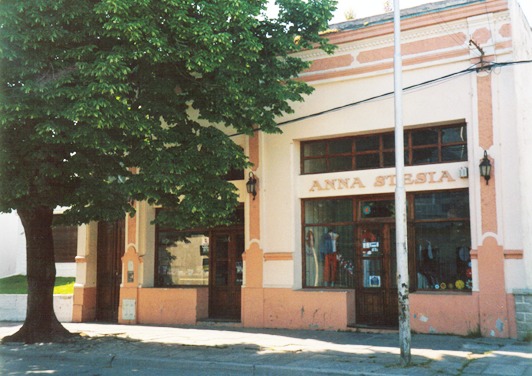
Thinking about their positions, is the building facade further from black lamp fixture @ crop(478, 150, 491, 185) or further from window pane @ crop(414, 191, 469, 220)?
black lamp fixture @ crop(478, 150, 491, 185)

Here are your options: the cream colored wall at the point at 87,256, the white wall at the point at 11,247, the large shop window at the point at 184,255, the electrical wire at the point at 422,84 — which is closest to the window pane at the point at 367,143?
the electrical wire at the point at 422,84

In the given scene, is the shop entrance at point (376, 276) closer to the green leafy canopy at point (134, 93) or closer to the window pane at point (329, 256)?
the window pane at point (329, 256)

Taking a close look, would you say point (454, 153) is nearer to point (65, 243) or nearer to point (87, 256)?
point (87, 256)

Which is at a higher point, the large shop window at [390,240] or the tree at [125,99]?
the tree at [125,99]

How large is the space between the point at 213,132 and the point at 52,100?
3196mm

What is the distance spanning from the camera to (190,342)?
1195cm

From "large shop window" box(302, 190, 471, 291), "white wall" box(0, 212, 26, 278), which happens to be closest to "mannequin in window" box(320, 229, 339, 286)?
"large shop window" box(302, 190, 471, 291)

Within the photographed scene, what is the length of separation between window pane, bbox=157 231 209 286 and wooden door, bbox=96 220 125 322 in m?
1.46

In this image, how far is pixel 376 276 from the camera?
43.8ft

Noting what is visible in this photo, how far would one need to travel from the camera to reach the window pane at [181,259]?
15.7m

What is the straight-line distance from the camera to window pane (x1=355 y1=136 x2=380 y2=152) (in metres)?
13.5

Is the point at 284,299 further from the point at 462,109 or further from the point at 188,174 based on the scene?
the point at 462,109

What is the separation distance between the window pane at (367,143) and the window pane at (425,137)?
2.80 feet

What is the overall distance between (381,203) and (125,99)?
20.0ft
